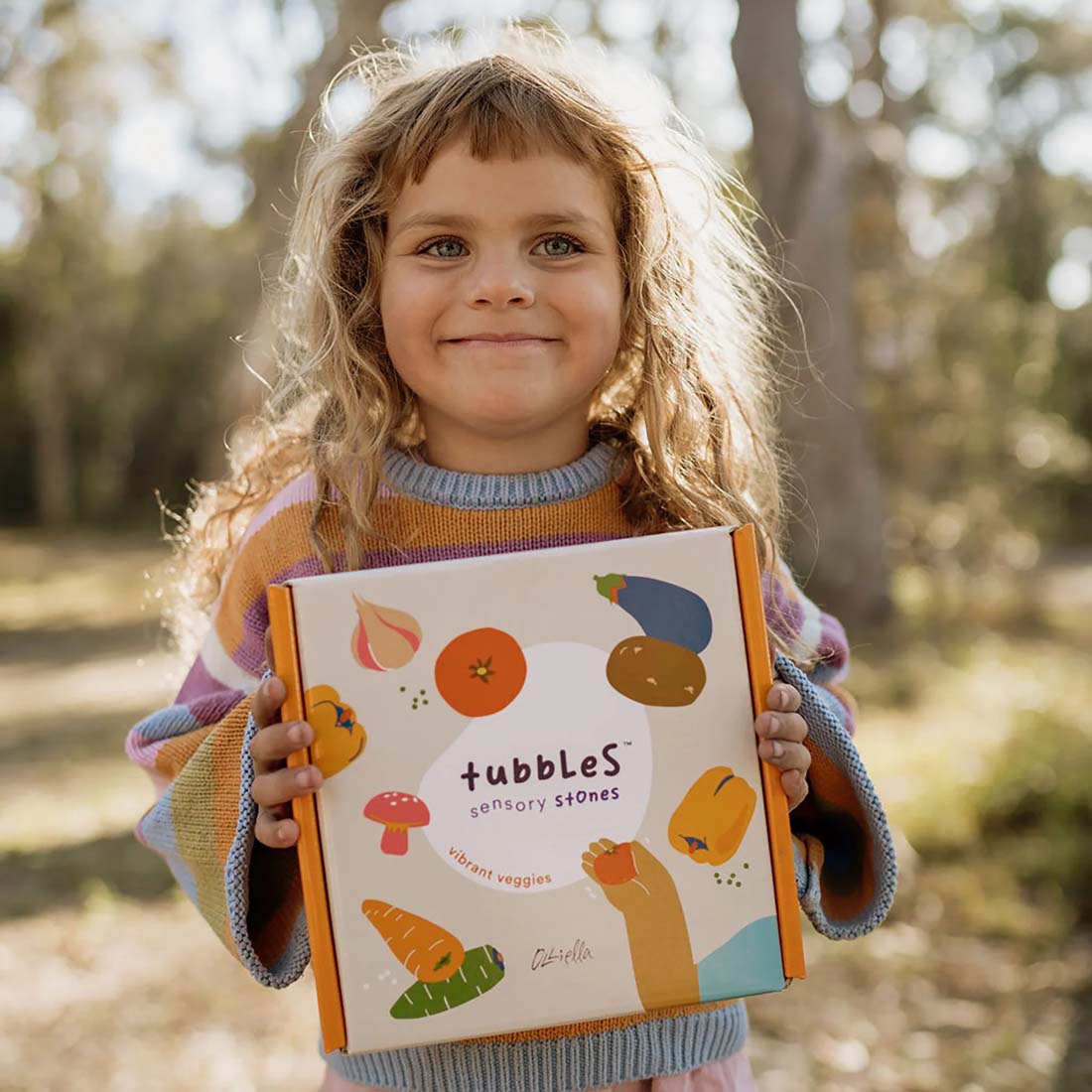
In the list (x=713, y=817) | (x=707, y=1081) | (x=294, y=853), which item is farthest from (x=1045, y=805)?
(x=294, y=853)

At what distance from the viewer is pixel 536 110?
155 cm

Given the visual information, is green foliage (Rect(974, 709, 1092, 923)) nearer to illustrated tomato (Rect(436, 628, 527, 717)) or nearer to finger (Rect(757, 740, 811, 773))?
finger (Rect(757, 740, 811, 773))

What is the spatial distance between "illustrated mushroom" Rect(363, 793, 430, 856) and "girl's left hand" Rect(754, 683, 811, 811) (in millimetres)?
377

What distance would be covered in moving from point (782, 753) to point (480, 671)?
34 cm

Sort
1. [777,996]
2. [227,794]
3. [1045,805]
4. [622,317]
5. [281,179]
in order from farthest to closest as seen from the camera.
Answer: [281,179]
[1045,805]
[777,996]
[622,317]
[227,794]

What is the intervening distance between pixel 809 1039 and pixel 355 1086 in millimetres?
1881

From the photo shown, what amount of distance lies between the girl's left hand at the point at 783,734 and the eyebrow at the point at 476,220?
637mm

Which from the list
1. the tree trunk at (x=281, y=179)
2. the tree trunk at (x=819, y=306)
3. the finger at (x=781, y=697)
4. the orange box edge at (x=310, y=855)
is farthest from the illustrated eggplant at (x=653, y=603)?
the tree trunk at (x=819, y=306)

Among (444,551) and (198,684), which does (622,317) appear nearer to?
(444,551)

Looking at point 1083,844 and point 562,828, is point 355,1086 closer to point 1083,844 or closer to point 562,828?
point 562,828

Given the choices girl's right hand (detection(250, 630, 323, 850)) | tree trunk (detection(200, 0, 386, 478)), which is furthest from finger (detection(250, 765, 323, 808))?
tree trunk (detection(200, 0, 386, 478))

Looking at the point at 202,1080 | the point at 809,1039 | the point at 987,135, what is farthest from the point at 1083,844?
the point at 987,135

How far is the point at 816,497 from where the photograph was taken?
305 inches

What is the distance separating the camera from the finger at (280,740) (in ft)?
4.19
